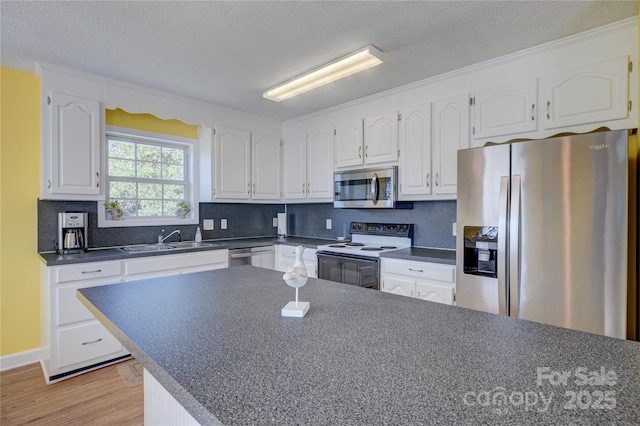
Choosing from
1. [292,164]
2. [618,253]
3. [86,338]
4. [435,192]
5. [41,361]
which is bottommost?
[41,361]

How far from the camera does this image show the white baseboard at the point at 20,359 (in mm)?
2658

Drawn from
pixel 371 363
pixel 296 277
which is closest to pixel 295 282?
pixel 296 277

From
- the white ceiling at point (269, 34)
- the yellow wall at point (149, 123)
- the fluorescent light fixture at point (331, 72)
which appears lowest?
the yellow wall at point (149, 123)

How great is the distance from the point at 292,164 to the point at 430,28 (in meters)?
2.33

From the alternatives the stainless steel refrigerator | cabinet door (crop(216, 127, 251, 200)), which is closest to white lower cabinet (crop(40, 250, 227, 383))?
cabinet door (crop(216, 127, 251, 200))

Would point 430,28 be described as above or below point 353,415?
above

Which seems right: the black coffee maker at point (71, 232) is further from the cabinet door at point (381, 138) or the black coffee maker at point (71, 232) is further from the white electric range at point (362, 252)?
the cabinet door at point (381, 138)

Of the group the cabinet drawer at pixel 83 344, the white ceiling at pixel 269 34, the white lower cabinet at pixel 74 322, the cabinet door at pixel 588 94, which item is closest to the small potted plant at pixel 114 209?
the white lower cabinet at pixel 74 322

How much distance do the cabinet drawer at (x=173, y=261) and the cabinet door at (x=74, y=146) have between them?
0.70 m

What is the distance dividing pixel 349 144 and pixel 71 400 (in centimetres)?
306

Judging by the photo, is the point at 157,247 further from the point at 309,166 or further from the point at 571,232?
the point at 571,232

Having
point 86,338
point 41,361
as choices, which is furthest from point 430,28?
point 41,361

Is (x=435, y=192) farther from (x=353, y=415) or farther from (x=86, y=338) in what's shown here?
(x=86, y=338)

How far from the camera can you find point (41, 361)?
276cm
